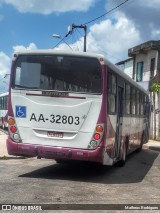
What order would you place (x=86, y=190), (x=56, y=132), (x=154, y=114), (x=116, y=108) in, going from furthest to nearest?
1. (x=154, y=114)
2. (x=116, y=108)
3. (x=56, y=132)
4. (x=86, y=190)

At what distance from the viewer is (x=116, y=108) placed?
12.5 meters

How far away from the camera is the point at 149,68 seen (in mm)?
35188

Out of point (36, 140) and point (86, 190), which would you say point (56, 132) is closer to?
point (36, 140)

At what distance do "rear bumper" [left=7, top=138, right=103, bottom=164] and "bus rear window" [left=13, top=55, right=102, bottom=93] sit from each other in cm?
153

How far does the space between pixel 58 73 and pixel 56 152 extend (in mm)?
2102

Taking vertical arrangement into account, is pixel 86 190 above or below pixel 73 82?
below

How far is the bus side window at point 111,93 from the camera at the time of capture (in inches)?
453

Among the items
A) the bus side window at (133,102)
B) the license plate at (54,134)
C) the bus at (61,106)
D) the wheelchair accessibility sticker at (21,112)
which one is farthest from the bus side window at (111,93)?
the bus side window at (133,102)

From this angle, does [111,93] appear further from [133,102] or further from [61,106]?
[133,102]

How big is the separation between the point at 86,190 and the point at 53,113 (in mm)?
2424

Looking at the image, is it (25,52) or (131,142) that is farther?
(131,142)

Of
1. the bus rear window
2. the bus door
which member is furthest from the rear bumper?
the bus door

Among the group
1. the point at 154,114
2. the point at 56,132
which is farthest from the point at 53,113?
the point at 154,114

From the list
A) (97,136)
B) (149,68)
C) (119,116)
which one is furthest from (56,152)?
(149,68)
